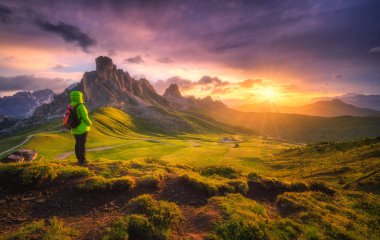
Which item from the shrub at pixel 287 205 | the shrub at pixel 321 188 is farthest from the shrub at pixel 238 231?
the shrub at pixel 321 188

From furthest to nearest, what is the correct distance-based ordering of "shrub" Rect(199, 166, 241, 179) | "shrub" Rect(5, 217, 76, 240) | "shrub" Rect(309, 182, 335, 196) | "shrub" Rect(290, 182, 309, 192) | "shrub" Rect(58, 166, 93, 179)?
1. "shrub" Rect(199, 166, 241, 179)
2. "shrub" Rect(309, 182, 335, 196)
3. "shrub" Rect(290, 182, 309, 192)
4. "shrub" Rect(58, 166, 93, 179)
5. "shrub" Rect(5, 217, 76, 240)

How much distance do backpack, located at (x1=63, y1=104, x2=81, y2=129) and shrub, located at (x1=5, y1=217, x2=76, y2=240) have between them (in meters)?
8.55

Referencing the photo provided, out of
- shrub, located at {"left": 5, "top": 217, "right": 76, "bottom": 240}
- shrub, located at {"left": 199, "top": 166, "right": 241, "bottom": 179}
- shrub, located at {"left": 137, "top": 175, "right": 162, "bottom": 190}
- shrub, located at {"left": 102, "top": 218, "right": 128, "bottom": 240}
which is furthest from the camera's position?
shrub, located at {"left": 199, "top": 166, "right": 241, "bottom": 179}

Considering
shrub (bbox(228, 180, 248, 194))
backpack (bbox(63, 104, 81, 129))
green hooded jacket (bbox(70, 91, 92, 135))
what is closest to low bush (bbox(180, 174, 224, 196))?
shrub (bbox(228, 180, 248, 194))

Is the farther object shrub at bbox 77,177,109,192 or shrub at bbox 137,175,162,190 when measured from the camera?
shrub at bbox 137,175,162,190

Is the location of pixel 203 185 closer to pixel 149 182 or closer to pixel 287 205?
pixel 149 182

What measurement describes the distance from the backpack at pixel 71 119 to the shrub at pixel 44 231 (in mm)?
8554

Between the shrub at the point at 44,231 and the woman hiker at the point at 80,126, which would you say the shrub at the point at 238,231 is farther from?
the woman hiker at the point at 80,126

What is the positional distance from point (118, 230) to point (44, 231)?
2949mm

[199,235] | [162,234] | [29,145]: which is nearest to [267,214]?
[199,235]

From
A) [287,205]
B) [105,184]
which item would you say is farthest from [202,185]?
[105,184]

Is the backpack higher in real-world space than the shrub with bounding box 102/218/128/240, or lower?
higher

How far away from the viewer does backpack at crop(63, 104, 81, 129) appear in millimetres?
17562

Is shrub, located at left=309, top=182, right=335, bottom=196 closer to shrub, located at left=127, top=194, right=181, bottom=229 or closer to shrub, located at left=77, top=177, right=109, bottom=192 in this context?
shrub, located at left=127, top=194, right=181, bottom=229
